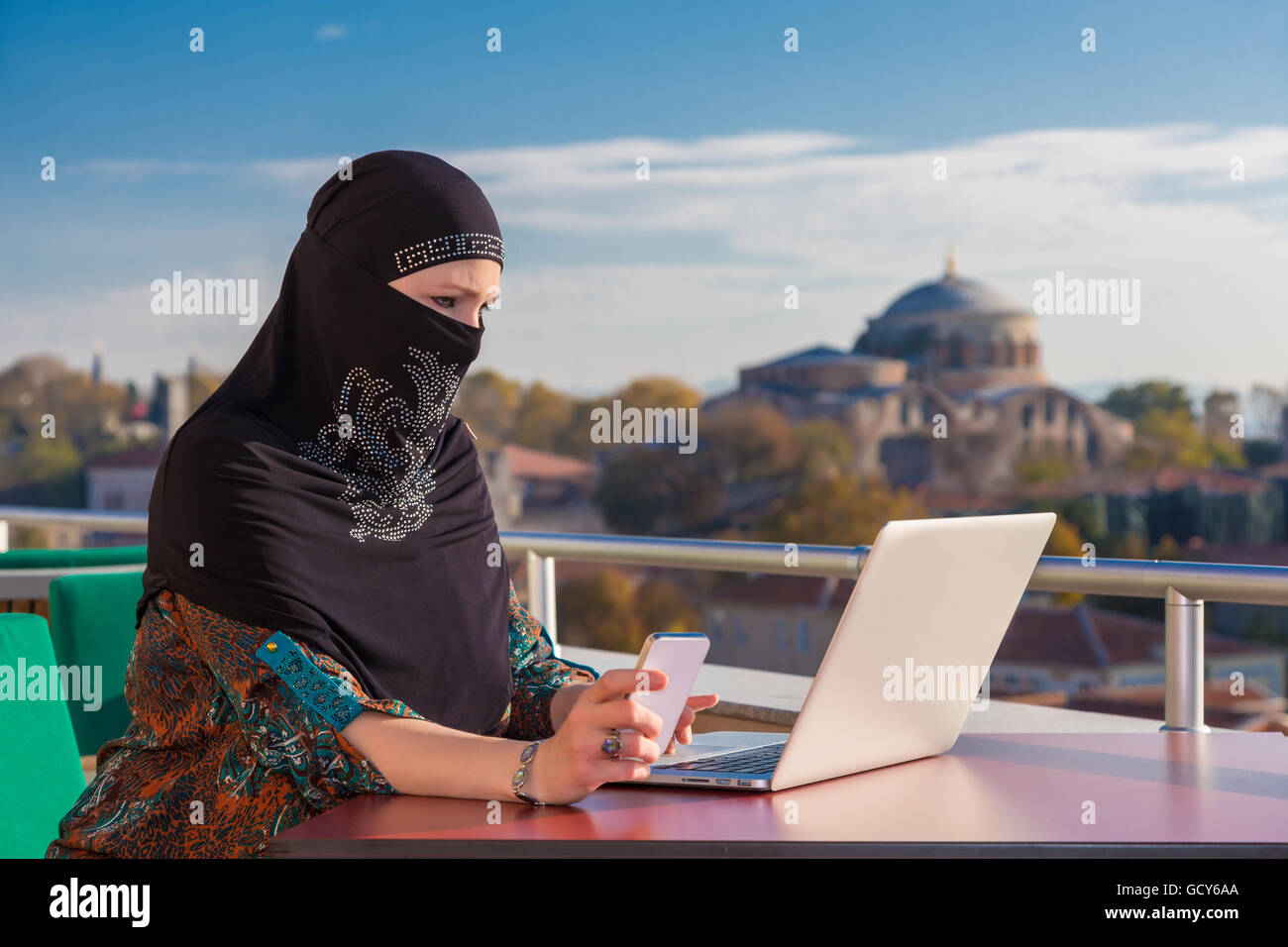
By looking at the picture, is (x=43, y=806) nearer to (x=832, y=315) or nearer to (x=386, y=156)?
(x=386, y=156)

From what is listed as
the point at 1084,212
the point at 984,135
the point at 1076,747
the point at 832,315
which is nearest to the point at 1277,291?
the point at 1084,212

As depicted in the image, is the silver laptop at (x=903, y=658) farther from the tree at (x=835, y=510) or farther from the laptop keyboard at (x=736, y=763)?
the tree at (x=835, y=510)

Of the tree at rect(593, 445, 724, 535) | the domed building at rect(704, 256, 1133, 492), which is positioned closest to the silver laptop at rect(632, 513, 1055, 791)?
the domed building at rect(704, 256, 1133, 492)

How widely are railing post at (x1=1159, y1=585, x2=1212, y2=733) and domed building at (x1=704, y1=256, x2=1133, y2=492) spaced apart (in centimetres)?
5039

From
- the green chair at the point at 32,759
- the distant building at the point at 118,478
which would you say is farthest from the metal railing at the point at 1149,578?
the distant building at the point at 118,478

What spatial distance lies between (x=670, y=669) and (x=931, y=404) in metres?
58.0

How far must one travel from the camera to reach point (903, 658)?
1.26 m

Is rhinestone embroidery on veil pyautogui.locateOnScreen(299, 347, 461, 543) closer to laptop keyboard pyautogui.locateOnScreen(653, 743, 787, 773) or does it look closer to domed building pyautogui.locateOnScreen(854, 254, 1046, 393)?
laptop keyboard pyautogui.locateOnScreen(653, 743, 787, 773)

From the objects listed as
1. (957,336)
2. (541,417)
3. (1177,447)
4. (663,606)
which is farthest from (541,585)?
(957,336)

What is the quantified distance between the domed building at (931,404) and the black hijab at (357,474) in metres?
51.0

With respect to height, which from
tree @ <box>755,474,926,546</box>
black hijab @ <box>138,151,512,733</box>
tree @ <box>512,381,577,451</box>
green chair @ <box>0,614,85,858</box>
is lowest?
tree @ <box>755,474,926,546</box>

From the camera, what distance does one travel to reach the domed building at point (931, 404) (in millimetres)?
53531

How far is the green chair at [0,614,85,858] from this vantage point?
1.49 m

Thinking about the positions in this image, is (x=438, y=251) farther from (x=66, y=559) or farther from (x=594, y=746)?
(x=66, y=559)
